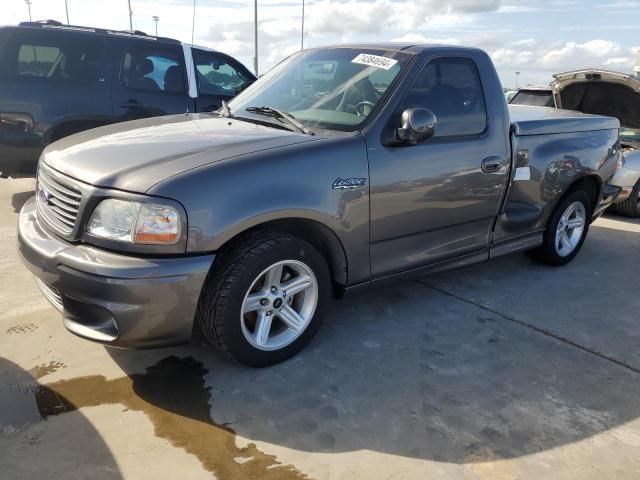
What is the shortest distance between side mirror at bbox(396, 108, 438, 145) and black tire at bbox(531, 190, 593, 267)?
2121 mm

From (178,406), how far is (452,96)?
2.65m

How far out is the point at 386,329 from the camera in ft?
12.0

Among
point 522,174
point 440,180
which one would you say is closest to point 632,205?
point 522,174

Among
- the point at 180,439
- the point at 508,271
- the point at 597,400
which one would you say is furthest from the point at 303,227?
the point at 508,271

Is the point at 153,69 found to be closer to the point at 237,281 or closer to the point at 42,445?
the point at 237,281

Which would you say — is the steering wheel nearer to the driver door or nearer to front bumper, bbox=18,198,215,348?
the driver door

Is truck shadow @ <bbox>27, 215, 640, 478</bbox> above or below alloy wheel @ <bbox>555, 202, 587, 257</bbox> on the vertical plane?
below

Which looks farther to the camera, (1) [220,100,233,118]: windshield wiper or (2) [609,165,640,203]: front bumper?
(2) [609,165,640,203]: front bumper

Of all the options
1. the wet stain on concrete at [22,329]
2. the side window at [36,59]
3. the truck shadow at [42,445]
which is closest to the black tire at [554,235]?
the truck shadow at [42,445]

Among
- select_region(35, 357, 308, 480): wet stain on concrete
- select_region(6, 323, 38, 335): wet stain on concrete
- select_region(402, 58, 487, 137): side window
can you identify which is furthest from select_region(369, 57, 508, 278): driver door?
select_region(6, 323, 38, 335): wet stain on concrete

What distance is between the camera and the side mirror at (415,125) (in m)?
3.18

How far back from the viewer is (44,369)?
9.79 feet

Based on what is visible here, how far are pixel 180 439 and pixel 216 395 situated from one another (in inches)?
14.6

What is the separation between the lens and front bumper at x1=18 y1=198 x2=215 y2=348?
2492 millimetres
